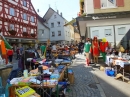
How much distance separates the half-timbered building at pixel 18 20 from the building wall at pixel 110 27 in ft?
54.5

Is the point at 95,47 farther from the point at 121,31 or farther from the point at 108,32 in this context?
the point at 121,31

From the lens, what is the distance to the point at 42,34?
41500 mm

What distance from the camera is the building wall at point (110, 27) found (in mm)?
11844

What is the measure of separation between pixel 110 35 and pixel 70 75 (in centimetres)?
710

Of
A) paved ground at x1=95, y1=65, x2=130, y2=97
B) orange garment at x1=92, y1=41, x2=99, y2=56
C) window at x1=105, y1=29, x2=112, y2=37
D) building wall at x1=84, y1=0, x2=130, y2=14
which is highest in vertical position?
building wall at x1=84, y1=0, x2=130, y2=14

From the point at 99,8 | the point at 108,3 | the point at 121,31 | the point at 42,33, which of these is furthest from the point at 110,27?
the point at 42,33

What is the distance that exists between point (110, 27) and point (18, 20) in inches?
787

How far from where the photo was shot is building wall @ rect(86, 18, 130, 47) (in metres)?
11.8

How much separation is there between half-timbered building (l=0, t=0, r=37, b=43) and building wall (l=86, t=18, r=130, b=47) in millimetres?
16604

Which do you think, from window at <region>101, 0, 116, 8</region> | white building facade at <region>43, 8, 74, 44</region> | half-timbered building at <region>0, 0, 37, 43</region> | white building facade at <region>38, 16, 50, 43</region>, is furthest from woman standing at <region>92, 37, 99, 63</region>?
white building facade at <region>43, 8, 74, 44</region>

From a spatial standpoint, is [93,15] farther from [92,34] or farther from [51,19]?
[51,19]

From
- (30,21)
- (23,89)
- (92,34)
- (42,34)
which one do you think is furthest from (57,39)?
(23,89)

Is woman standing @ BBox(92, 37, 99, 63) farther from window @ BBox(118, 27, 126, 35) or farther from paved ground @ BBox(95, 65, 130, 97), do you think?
paved ground @ BBox(95, 65, 130, 97)

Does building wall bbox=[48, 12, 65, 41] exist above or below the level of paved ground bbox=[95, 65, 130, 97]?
above
